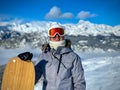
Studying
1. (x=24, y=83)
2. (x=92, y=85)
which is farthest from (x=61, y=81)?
(x=92, y=85)

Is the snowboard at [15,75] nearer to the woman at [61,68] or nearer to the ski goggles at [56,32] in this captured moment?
the woman at [61,68]

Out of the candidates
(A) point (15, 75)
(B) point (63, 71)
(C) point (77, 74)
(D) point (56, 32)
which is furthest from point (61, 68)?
(A) point (15, 75)

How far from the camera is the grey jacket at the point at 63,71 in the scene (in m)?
2.47

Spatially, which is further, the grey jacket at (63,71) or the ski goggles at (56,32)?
the ski goggles at (56,32)

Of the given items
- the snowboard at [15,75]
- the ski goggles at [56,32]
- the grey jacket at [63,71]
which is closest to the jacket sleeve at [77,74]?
the grey jacket at [63,71]

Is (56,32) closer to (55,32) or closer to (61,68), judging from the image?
(55,32)

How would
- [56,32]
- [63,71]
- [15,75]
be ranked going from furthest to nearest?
1. [15,75]
2. [56,32]
3. [63,71]

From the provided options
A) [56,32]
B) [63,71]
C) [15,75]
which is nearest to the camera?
[63,71]

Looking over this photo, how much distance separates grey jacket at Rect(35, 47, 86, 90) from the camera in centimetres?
247

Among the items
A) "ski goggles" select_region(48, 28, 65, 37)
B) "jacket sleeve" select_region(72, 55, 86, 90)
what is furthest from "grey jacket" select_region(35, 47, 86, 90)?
"ski goggles" select_region(48, 28, 65, 37)

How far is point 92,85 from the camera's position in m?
7.11

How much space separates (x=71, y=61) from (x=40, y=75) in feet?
1.41

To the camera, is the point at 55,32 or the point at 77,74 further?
the point at 55,32

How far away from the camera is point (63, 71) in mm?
2463
